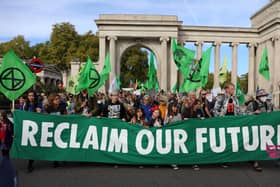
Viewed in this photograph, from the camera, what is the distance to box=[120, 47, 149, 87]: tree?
74.7 m

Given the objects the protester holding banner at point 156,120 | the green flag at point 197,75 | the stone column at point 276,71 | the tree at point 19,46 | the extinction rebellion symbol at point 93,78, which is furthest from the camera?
the tree at point 19,46

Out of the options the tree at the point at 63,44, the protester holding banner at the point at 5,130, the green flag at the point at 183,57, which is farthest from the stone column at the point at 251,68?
the protester holding banner at the point at 5,130

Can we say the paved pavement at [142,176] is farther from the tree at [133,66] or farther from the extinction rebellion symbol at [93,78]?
the tree at [133,66]

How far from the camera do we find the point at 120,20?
49125 millimetres

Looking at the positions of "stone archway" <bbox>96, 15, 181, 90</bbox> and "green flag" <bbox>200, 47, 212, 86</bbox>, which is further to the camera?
"stone archway" <bbox>96, 15, 181, 90</bbox>

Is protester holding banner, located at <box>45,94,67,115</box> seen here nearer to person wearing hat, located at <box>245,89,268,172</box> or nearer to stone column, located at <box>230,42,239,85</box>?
person wearing hat, located at <box>245,89,268,172</box>

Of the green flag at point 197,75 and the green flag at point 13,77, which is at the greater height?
the green flag at point 197,75

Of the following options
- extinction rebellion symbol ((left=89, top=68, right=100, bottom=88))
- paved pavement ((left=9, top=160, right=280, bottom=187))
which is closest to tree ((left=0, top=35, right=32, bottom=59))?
extinction rebellion symbol ((left=89, top=68, right=100, bottom=88))

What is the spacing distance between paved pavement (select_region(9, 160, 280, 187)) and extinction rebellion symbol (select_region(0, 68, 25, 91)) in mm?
1981

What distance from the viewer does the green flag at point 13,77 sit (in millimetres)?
9242

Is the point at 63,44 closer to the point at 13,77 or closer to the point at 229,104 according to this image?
the point at 13,77

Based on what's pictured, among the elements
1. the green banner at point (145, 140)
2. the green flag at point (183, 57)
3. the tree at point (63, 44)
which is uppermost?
the tree at point (63, 44)

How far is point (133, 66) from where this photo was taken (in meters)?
76.1

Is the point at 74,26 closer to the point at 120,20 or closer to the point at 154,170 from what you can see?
the point at 120,20
